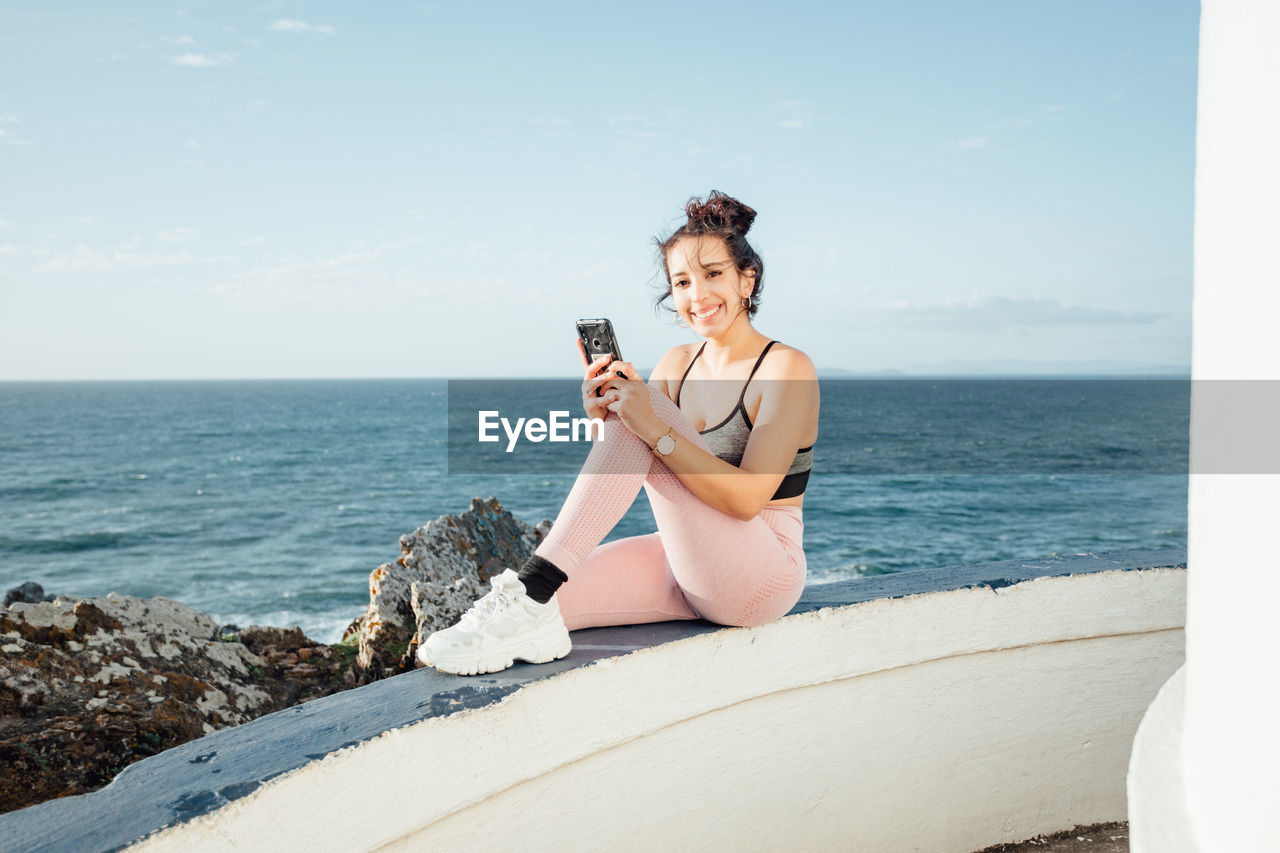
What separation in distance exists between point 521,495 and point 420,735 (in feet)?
85.4

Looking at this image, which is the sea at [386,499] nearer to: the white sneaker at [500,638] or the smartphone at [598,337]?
the smartphone at [598,337]

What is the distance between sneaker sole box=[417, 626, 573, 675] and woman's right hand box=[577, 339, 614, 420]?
0.49 metres

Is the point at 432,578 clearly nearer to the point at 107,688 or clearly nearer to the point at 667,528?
the point at 107,688

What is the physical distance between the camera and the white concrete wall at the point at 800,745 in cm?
132

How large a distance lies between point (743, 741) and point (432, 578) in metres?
3.00

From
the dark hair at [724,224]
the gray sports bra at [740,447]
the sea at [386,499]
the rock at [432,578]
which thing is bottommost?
the sea at [386,499]

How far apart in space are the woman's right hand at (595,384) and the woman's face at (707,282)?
0.39 metres

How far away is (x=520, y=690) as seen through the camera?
4.72 feet

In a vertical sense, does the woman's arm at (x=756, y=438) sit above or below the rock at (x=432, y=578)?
above

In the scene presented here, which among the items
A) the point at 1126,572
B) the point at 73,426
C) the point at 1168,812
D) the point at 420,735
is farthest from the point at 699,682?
the point at 73,426

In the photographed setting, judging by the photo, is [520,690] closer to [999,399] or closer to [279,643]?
[279,643]

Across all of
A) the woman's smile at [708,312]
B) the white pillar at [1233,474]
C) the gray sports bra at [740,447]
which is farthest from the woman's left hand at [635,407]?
the white pillar at [1233,474]

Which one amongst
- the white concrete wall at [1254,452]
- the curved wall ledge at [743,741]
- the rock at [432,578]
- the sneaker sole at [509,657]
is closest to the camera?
the white concrete wall at [1254,452]

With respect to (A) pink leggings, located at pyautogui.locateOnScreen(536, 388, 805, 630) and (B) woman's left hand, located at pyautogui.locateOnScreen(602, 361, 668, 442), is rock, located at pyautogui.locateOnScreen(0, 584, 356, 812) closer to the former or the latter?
(A) pink leggings, located at pyautogui.locateOnScreen(536, 388, 805, 630)
